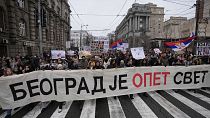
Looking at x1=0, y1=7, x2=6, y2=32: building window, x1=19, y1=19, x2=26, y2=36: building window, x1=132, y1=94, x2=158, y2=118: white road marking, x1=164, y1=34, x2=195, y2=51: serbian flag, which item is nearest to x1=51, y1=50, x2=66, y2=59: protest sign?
x1=0, y1=7, x2=6, y2=32: building window

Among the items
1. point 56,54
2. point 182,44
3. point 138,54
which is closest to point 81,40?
point 56,54

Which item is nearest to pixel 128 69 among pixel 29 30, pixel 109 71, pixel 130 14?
pixel 109 71

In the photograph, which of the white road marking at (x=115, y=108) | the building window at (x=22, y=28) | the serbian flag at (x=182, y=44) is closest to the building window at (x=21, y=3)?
the building window at (x=22, y=28)

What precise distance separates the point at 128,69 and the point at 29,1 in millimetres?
19501

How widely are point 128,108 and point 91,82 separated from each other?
1.64 metres

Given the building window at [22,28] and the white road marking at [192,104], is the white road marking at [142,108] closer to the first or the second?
the white road marking at [192,104]

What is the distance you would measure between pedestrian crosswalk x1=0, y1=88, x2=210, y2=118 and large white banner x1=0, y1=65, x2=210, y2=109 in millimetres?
362

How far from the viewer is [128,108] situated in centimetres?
564

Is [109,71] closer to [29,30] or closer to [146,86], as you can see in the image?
[146,86]

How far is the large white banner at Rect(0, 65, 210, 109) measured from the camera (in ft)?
17.0

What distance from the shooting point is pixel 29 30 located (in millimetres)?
21312

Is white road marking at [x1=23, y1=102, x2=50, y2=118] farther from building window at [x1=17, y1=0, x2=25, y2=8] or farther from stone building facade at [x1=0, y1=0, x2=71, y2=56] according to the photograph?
building window at [x1=17, y1=0, x2=25, y2=8]

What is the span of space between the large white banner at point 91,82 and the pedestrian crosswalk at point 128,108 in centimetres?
36

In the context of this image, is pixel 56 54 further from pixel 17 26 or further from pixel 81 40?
pixel 81 40
